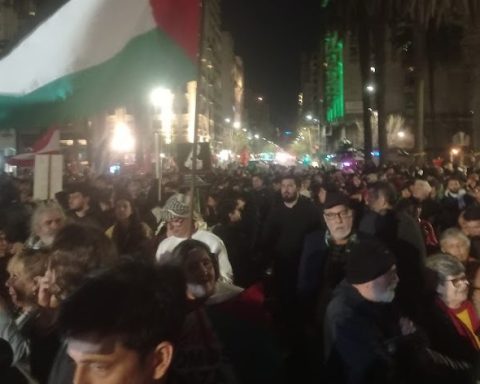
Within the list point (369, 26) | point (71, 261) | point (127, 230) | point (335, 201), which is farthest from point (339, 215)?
point (369, 26)

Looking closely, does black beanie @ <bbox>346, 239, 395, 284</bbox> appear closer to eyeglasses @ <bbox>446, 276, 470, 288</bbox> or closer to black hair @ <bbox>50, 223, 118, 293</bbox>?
eyeglasses @ <bbox>446, 276, 470, 288</bbox>

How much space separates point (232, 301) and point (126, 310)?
57.5 inches

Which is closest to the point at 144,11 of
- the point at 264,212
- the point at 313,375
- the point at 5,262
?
the point at 5,262

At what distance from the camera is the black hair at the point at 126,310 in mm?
2080

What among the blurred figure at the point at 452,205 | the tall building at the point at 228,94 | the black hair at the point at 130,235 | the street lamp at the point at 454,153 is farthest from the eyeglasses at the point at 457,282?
the tall building at the point at 228,94

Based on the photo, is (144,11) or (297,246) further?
(297,246)

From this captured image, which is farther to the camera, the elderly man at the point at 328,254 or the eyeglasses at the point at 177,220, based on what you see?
the eyeglasses at the point at 177,220

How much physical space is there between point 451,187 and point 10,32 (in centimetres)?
6318

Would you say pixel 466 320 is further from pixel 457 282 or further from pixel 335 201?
pixel 335 201

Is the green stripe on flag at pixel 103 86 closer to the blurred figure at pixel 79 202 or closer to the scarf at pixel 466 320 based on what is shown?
the scarf at pixel 466 320

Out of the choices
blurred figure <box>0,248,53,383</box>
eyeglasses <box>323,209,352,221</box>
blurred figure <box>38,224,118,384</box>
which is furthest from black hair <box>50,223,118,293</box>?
eyeglasses <box>323,209,352,221</box>

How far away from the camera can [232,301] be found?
3.52m

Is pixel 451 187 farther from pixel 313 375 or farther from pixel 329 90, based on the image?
pixel 329 90

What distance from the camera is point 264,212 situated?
13133mm
